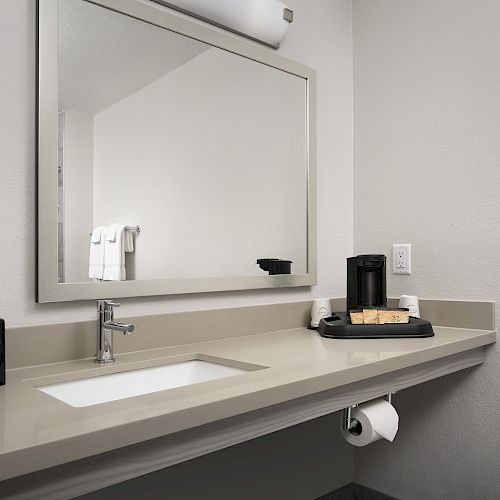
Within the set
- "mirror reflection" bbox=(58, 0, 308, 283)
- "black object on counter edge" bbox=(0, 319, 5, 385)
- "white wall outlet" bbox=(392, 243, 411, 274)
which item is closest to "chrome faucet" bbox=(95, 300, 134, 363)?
"mirror reflection" bbox=(58, 0, 308, 283)

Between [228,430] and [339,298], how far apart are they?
1.14 meters

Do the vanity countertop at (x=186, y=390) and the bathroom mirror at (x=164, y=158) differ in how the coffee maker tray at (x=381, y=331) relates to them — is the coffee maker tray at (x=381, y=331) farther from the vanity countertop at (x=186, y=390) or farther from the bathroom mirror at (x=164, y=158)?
the bathroom mirror at (x=164, y=158)

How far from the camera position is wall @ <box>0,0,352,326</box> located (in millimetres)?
1213

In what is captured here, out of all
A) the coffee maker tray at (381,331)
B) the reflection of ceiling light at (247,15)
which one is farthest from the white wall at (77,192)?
the coffee maker tray at (381,331)

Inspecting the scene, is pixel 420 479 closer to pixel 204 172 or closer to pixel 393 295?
pixel 393 295

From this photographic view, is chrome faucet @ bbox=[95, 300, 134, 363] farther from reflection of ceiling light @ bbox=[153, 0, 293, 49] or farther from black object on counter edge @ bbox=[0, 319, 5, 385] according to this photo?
reflection of ceiling light @ bbox=[153, 0, 293, 49]

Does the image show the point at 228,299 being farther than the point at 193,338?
Yes

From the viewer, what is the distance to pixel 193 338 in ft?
5.02

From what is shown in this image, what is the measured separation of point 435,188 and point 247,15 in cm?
86

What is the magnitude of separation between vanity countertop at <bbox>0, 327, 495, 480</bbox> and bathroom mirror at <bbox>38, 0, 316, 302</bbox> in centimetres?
20

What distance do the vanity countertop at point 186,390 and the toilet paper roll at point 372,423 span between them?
123mm

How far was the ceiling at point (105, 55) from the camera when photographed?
1.29 m

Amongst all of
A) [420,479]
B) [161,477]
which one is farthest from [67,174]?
[420,479]

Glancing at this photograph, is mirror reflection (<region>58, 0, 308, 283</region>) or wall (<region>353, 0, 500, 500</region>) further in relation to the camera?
wall (<region>353, 0, 500, 500</region>)
